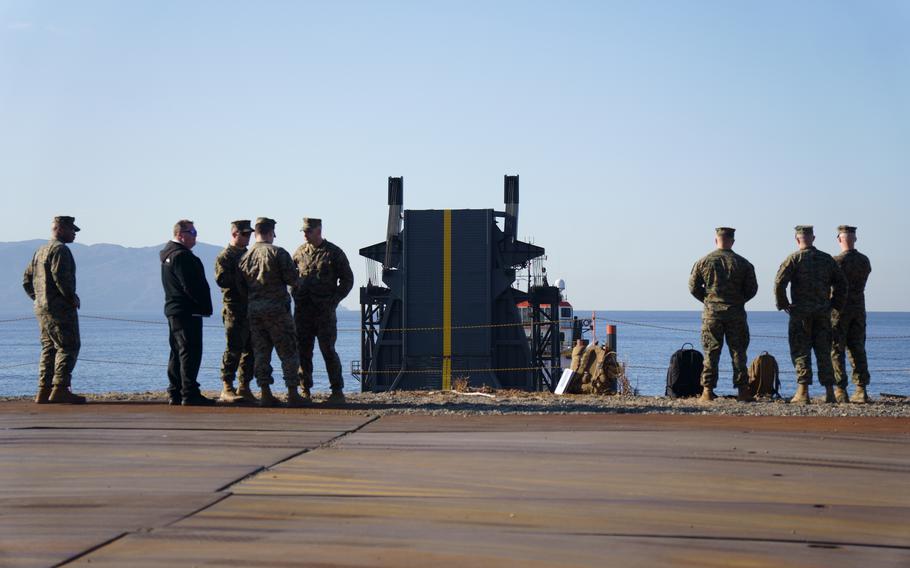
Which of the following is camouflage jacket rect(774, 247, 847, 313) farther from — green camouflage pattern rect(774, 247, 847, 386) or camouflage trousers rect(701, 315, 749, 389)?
camouflage trousers rect(701, 315, 749, 389)

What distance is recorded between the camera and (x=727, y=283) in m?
11.9

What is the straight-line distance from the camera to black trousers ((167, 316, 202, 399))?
10.8 meters

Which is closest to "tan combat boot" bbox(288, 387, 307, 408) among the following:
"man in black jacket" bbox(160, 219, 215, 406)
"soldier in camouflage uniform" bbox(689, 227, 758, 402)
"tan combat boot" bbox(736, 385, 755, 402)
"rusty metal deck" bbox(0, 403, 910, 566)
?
"man in black jacket" bbox(160, 219, 215, 406)

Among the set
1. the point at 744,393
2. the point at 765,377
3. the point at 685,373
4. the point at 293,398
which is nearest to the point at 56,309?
the point at 293,398

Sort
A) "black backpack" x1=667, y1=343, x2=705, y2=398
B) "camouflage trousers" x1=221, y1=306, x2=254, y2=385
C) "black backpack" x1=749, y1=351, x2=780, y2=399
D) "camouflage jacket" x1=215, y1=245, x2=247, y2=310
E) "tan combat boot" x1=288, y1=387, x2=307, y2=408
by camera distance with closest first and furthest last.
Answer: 1. "tan combat boot" x1=288, y1=387, x2=307, y2=408
2. "camouflage jacket" x1=215, y1=245, x2=247, y2=310
3. "camouflage trousers" x1=221, y1=306, x2=254, y2=385
4. "black backpack" x1=667, y1=343, x2=705, y2=398
5. "black backpack" x1=749, y1=351, x2=780, y2=399

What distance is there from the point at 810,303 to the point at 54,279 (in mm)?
7931

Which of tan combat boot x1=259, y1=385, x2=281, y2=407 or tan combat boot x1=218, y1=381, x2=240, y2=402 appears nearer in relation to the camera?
tan combat boot x1=259, y1=385, x2=281, y2=407

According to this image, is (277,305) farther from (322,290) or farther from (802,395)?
(802,395)

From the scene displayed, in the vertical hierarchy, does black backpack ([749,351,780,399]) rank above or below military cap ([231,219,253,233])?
below

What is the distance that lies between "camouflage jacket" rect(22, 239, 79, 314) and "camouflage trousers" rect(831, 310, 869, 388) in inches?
320

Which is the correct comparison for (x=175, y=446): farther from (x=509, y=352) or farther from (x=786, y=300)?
(x=509, y=352)

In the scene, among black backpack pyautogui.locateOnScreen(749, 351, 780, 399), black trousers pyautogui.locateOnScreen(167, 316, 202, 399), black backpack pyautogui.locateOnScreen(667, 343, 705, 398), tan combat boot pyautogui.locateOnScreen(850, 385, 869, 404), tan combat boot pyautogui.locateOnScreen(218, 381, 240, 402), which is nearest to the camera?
black trousers pyautogui.locateOnScreen(167, 316, 202, 399)

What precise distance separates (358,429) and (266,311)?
2.32 metres

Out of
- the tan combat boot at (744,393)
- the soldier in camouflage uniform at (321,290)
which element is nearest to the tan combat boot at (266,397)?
the soldier in camouflage uniform at (321,290)
